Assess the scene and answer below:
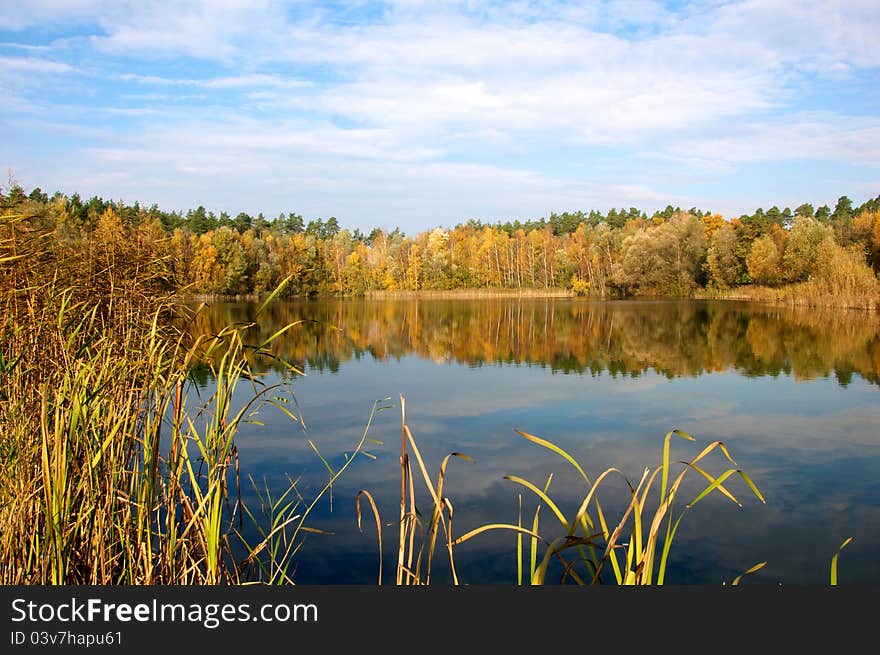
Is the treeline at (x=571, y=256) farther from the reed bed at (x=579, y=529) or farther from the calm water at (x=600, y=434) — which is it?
the reed bed at (x=579, y=529)

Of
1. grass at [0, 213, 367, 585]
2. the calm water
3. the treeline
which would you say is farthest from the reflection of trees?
grass at [0, 213, 367, 585]

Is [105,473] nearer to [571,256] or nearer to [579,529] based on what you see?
[579,529]

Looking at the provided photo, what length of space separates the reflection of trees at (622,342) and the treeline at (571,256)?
394 centimetres

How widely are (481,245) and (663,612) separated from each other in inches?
2803

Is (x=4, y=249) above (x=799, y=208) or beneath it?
beneath

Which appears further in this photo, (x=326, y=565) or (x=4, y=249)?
(x=326, y=565)

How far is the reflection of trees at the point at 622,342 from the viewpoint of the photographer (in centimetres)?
1581

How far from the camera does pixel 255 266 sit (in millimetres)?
55469

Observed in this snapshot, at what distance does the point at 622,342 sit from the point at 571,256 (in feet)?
154

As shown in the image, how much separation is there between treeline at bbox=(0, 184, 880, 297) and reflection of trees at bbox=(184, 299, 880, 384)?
12.9 feet

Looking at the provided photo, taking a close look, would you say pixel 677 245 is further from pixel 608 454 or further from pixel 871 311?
pixel 608 454

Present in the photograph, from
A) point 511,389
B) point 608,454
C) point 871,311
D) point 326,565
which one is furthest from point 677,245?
point 326,565

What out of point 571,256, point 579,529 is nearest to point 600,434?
point 579,529

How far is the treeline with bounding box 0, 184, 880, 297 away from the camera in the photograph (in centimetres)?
4209
